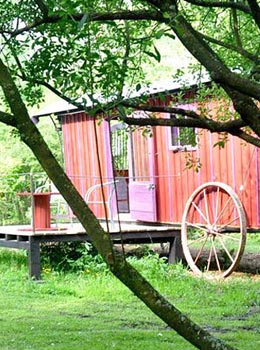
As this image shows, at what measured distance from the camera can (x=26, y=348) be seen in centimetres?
654

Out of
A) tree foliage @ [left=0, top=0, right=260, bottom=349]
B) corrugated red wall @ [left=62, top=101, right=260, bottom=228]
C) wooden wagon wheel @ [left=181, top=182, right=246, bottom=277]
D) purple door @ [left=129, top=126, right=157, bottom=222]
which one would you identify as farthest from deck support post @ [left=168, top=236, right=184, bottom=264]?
tree foliage @ [left=0, top=0, right=260, bottom=349]

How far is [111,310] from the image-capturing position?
873cm

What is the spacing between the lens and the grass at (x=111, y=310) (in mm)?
6855

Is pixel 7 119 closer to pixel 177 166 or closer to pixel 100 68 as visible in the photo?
pixel 100 68

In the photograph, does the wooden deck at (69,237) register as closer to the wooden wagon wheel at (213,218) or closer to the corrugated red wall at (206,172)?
the wooden wagon wheel at (213,218)

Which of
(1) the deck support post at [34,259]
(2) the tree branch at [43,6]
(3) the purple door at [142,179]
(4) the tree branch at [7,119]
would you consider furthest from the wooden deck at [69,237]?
(4) the tree branch at [7,119]

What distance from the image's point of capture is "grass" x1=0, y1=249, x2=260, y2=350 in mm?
6855

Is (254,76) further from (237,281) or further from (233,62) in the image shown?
(237,281)

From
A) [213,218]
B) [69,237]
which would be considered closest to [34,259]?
[69,237]

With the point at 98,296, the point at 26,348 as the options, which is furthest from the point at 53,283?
the point at 26,348

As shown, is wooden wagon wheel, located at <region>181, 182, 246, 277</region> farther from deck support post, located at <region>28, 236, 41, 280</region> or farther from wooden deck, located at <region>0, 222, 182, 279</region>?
deck support post, located at <region>28, 236, 41, 280</region>

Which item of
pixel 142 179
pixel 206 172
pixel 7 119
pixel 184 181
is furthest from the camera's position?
pixel 142 179

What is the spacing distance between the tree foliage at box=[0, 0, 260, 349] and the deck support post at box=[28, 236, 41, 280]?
15.4 feet

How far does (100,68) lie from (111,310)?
221 inches
